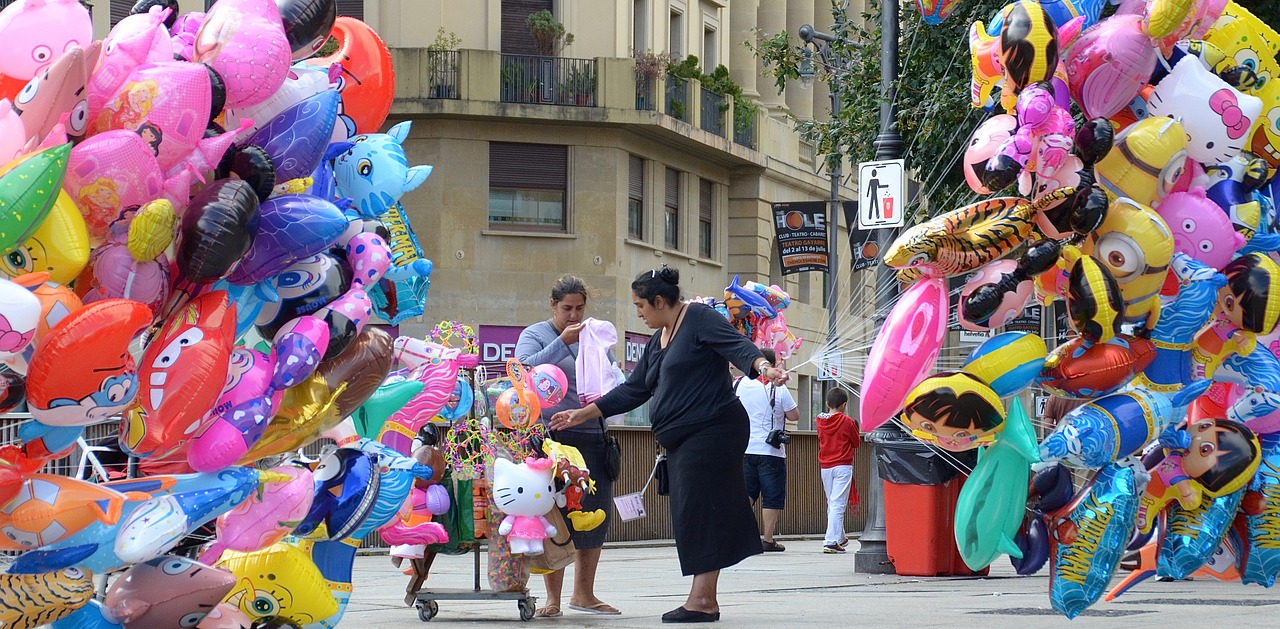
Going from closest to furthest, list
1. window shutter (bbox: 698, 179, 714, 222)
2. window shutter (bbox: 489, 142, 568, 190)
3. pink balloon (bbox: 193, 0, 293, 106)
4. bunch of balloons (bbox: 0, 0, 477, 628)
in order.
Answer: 1. bunch of balloons (bbox: 0, 0, 477, 628)
2. pink balloon (bbox: 193, 0, 293, 106)
3. window shutter (bbox: 489, 142, 568, 190)
4. window shutter (bbox: 698, 179, 714, 222)

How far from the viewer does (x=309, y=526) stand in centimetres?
663

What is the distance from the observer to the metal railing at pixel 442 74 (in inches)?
1207

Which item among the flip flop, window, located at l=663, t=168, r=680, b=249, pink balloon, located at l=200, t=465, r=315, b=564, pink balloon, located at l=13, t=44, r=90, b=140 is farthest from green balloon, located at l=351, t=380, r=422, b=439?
window, located at l=663, t=168, r=680, b=249

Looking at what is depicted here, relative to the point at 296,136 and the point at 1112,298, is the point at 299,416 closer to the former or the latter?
the point at 296,136

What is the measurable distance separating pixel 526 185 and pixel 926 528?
19776 millimetres

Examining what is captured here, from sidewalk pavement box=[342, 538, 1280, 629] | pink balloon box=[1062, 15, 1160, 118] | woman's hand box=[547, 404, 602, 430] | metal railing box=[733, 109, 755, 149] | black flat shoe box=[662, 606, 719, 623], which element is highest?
metal railing box=[733, 109, 755, 149]

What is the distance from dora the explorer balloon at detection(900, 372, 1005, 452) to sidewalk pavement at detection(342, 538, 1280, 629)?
189 cm

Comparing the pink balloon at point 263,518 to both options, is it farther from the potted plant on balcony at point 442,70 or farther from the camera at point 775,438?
the potted plant on balcony at point 442,70

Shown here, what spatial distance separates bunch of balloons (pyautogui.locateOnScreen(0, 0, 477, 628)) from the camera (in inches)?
212

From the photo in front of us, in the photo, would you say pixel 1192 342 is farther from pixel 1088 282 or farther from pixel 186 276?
pixel 186 276

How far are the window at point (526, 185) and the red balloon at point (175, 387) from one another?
25.8 metres

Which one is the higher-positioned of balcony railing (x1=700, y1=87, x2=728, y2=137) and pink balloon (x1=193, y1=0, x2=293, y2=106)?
balcony railing (x1=700, y1=87, x2=728, y2=137)

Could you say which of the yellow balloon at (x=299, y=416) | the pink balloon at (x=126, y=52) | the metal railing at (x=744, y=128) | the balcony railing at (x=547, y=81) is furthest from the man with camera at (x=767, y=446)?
the metal railing at (x=744, y=128)

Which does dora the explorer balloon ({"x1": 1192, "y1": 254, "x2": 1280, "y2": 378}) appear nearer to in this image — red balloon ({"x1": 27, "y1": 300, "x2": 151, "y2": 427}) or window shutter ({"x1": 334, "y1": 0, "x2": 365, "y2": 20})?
red balloon ({"x1": 27, "y1": 300, "x2": 151, "y2": 427})
